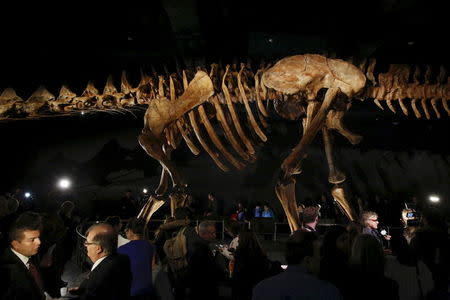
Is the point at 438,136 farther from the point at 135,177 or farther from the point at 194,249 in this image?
the point at 194,249

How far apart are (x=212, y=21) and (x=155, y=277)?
24.3 feet

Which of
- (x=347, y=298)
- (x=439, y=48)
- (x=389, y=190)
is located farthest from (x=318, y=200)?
(x=347, y=298)

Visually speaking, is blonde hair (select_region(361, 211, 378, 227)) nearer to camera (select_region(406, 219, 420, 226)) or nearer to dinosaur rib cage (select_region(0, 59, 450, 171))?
camera (select_region(406, 219, 420, 226))

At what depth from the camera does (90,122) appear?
568 inches

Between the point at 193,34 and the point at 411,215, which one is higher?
the point at 193,34

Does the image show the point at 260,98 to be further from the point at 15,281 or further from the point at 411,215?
the point at 15,281

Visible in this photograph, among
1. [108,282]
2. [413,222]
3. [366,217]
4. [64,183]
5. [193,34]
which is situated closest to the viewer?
[108,282]

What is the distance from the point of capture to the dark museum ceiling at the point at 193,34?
8.70m

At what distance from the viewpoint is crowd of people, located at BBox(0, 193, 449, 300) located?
232 cm

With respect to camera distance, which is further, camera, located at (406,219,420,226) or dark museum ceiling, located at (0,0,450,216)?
dark museum ceiling, located at (0,0,450,216)

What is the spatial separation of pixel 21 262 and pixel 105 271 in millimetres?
596

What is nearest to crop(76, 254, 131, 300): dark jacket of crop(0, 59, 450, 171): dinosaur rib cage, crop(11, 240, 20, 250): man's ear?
crop(11, 240, 20, 250): man's ear

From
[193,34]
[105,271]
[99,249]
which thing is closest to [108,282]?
[105,271]

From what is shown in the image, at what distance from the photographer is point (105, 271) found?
2.79m
